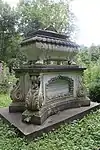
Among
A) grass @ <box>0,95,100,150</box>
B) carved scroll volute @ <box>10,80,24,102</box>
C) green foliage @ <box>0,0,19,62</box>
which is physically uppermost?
green foliage @ <box>0,0,19,62</box>

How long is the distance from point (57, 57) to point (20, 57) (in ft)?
31.4

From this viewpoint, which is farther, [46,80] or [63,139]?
[46,80]

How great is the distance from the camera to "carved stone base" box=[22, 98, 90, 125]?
344cm

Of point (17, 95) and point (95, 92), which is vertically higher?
point (17, 95)

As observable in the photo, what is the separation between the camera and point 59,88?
436 centimetres

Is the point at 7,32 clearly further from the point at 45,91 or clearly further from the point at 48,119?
the point at 48,119

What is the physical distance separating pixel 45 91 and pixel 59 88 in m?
0.57

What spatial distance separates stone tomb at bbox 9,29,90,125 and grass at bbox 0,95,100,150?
0.36 meters

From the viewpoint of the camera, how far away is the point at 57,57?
14.3 feet

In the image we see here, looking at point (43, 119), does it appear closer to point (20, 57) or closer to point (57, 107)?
point (57, 107)

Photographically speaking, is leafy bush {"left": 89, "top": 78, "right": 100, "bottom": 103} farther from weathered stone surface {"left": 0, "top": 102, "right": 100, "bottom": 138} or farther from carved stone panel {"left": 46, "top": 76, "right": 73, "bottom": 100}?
carved stone panel {"left": 46, "top": 76, "right": 73, "bottom": 100}

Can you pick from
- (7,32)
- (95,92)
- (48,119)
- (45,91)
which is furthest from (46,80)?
(7,32)

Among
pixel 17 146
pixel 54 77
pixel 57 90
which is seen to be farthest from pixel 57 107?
pixel 17 146

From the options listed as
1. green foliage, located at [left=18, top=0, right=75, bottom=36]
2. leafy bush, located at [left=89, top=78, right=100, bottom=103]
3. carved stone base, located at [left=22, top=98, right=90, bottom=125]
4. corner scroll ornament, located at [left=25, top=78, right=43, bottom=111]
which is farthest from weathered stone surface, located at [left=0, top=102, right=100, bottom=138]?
green foliage, located at [left=18, top=0, right=75, bottom=36]
